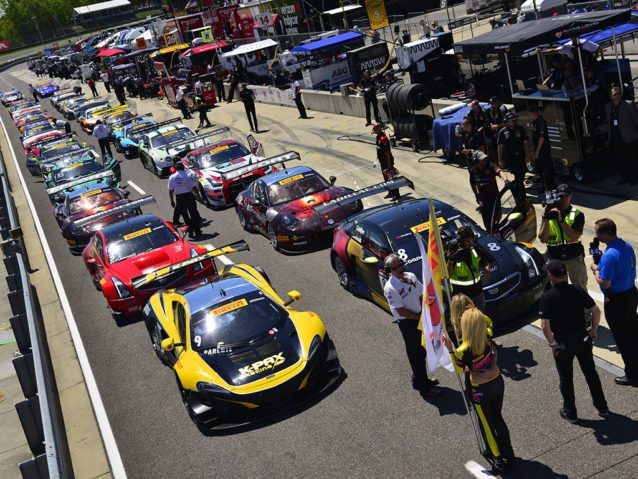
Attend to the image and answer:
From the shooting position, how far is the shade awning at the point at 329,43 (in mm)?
33500

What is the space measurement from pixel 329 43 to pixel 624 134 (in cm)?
2139

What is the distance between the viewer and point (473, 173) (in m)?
13.5

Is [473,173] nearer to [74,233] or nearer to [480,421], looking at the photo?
[480,421]

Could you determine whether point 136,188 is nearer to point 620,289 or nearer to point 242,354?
point 242,354

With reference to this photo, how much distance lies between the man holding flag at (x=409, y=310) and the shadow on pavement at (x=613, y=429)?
1.82 meters

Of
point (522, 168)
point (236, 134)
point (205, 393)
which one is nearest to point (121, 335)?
point (205, 393)

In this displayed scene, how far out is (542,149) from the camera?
46.6ft

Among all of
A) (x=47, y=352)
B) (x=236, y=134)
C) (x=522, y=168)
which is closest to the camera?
(x=47, y=352)

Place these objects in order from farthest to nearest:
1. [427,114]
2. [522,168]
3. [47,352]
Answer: [427,114] → [522,168] → [47,352]

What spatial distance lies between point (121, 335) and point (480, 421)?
304 inches

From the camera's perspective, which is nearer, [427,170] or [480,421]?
[480,421]

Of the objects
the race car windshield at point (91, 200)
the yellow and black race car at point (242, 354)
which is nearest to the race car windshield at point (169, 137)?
the race car windshield at point (91, 200)

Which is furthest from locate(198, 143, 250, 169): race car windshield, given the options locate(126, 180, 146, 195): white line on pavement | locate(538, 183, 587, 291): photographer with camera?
locate(538, 183, 587, 291): photographer with camera

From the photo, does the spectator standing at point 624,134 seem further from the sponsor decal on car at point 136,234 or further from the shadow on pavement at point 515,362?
the sponsor decal on car at point 136,234
